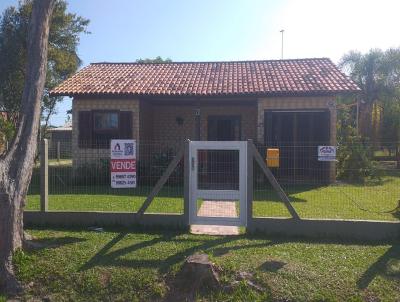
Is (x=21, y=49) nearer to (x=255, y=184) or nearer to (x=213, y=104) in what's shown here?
(x=213, y=104)

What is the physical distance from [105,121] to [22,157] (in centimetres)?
922

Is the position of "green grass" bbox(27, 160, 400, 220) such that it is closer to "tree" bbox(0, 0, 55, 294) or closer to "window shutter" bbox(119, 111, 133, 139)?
"window shutter" bbox(119, 111, 133, 139)

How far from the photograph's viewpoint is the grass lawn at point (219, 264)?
204 inches

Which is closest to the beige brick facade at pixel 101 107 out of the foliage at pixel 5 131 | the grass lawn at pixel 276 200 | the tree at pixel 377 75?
the grass lawn at pixel 276 200

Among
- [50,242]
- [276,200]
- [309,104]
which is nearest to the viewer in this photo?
[50,242]

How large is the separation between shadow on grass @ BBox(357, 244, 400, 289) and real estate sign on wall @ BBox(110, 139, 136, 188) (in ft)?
13.9

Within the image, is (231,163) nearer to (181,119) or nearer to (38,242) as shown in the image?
(38,242)

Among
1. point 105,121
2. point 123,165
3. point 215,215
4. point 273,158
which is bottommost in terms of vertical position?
point 215,215

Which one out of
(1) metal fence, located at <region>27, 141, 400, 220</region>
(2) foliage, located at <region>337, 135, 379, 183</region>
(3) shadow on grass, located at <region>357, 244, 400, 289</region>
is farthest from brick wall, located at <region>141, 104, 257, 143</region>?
(3) shadow on grass, located at <region>357, 244, 400, 289</region>

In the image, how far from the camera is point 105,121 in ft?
50.8

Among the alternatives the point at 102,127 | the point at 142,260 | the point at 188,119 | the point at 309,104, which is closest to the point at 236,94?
the point at 309,104

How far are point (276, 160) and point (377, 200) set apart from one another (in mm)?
3885

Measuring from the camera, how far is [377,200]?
35.3 ft

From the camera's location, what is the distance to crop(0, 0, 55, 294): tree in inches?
227
